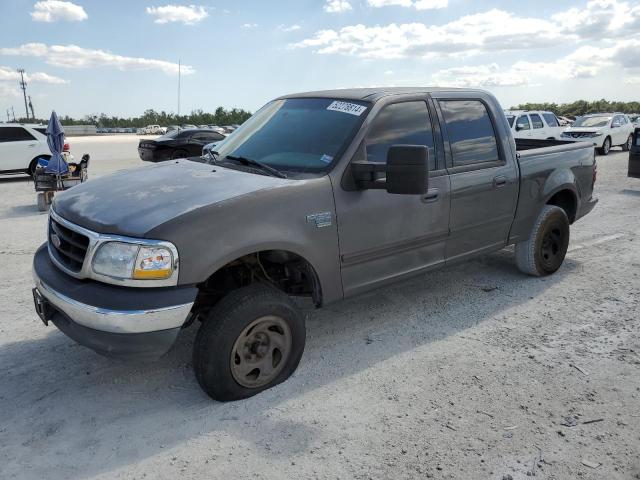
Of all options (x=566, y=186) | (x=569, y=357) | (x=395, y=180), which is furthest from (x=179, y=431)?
(x=566, y=186)

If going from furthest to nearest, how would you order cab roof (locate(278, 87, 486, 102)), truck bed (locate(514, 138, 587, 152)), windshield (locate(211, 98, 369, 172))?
truck bed (locate(514, 138, 587, 152)) → cab roof (locate(278, 87, 486, 102)) → windshield (locate(211, 98, 369, 172))

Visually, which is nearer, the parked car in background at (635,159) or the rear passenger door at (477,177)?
the rear passenger door at (477,177)

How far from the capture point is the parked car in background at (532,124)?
17.6 m

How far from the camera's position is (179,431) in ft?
9.62

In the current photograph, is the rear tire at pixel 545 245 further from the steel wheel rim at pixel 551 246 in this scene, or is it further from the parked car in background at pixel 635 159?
the parked car in background at pixel 635 159

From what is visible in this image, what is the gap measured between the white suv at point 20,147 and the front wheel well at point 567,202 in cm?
1315

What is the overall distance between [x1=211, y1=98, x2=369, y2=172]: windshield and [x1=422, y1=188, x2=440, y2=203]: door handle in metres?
0.76

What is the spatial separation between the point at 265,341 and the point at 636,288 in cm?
381

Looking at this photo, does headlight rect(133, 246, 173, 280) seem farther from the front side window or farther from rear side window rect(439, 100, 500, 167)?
the front side window

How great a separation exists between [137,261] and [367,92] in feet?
7.32

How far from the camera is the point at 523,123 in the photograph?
706 inches

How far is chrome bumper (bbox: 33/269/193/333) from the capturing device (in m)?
2.74

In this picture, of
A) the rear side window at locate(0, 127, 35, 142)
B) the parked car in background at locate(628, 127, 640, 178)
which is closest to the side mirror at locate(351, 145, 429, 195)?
the parked car in background at locate(628, 127, 640, 178)

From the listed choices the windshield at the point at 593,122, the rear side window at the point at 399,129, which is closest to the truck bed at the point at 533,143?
the rear side window at the point at 399,129
